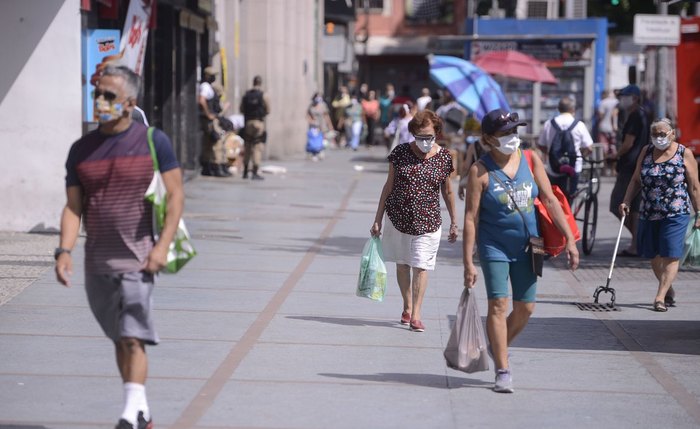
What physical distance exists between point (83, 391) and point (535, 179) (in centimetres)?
288

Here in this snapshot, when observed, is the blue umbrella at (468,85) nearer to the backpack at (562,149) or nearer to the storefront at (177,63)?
the storefront at (177,63)

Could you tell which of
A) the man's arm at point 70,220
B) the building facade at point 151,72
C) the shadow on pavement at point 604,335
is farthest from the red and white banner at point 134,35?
the man's arm at point 70,220

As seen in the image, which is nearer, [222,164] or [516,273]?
[516,273]

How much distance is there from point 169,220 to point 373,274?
3.63m

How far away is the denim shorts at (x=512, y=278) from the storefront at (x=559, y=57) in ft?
69.0

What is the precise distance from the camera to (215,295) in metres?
10.8

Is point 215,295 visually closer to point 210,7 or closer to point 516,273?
point 516,273

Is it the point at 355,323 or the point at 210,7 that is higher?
the point at 210,7

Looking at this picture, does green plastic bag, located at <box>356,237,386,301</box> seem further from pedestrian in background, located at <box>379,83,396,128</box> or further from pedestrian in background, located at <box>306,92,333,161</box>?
pedestrian in background, located at <box>379,83,396,128</box>

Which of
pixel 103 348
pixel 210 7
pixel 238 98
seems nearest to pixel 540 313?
pixel 103 348

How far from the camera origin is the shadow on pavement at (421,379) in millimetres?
7777

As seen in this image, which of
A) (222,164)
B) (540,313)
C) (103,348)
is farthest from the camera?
(222,164)

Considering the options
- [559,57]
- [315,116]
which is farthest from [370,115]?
[559,57]

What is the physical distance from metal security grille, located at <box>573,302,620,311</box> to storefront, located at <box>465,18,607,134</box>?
17492 millimetres
